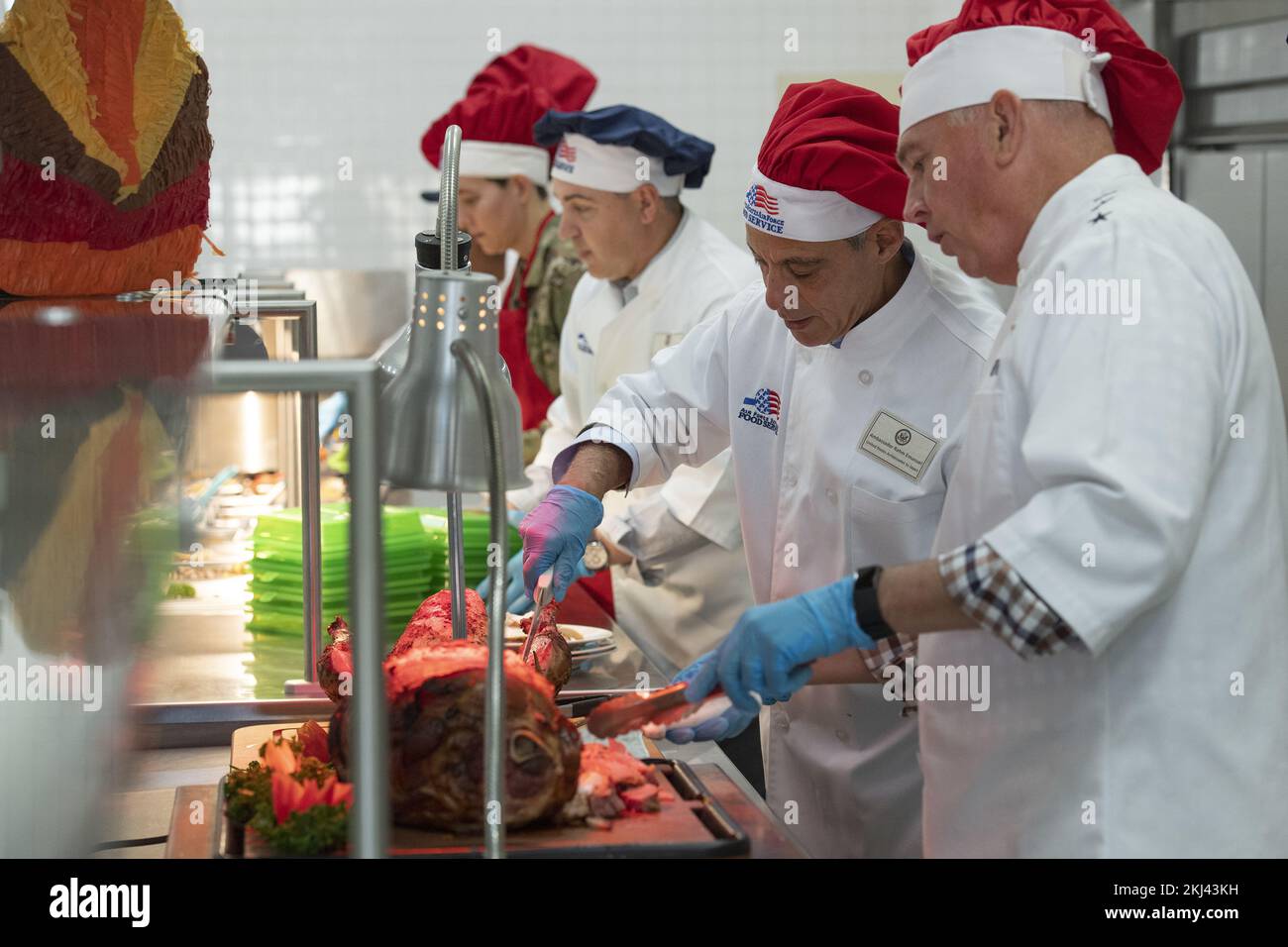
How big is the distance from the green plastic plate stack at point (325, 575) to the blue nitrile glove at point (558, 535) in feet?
1.15

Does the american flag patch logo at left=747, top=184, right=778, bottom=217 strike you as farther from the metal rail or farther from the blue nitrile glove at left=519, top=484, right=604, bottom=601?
the metal rail

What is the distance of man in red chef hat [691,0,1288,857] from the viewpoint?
1335 millimetres

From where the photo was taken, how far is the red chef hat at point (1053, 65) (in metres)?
1.55

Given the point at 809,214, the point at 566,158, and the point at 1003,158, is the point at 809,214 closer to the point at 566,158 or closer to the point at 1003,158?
the point at 1003,158

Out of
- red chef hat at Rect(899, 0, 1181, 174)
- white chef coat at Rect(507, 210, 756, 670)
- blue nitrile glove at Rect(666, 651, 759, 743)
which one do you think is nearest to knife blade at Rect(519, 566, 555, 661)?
blue nitrile glove at Rect(666, 651, 759, 743)

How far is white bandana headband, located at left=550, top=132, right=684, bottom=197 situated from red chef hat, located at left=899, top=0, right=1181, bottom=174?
5.97 ft

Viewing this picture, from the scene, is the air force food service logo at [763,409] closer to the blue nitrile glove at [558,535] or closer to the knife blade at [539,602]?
the blue nitrile glove at [558,535]

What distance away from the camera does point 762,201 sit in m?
2.03

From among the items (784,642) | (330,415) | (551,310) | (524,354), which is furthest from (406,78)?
(784,642)

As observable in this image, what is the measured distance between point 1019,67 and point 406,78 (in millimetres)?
4515

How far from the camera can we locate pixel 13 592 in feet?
3.31

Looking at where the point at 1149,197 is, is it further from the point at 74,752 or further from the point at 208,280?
the point at 74,752

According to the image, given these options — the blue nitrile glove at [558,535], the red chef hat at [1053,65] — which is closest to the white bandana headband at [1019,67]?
the red chef hat at [1053,65]

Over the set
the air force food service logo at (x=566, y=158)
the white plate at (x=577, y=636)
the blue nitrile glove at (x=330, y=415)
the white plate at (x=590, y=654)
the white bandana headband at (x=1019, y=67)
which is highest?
the air force food service logo at (x=566, y=158)
